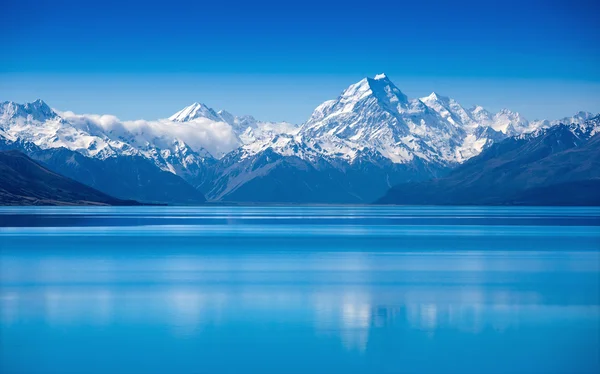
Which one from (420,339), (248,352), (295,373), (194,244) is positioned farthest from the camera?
(194,244)

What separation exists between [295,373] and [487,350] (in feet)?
31.8

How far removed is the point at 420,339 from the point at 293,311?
1138cm

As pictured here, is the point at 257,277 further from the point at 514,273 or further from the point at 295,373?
the point at 295,373

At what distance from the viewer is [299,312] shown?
5003 cm

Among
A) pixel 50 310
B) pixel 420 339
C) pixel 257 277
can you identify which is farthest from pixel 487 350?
pixel 257 277

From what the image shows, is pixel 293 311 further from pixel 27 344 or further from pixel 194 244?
pixel 194 244

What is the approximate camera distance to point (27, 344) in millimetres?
39562

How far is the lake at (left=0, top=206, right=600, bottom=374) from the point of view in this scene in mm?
36562

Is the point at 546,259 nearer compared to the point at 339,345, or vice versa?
the point at 339,345

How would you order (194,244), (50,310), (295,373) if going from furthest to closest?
1. (194,244)
2. (50,310)
3. (295,373)

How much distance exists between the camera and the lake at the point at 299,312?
36.6m

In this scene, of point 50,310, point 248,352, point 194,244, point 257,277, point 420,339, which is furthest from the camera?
point 194,244

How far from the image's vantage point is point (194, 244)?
113 meters

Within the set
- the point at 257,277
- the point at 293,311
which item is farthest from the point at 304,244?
the point at 293,311
